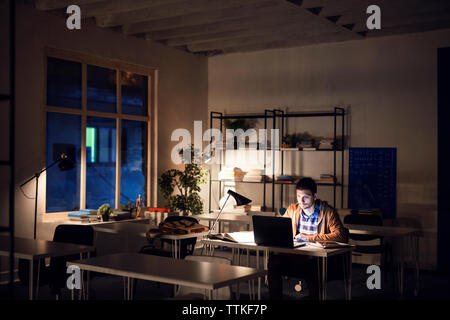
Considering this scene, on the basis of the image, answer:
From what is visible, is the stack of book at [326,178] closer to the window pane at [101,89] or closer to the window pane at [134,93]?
the window pane at [134,93]

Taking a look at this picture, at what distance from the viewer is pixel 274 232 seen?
475 centimetres

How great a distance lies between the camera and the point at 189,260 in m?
4.20

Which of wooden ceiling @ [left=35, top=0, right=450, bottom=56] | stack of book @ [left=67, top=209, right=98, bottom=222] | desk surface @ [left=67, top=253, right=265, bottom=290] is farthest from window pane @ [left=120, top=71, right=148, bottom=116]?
desk surface @ [left=67, top=253, right=265, bottom=290]

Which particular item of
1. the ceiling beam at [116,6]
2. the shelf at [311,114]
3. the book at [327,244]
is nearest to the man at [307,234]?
the book at [327,244]

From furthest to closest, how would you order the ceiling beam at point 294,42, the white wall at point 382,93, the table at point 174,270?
the ceiling beam at point 294,42
the white wall at point 382,93
the table at point 174,270

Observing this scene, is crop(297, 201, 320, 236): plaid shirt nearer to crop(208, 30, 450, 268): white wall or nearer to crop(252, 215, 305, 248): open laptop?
crop(252, 215, 305, 248): open laptop

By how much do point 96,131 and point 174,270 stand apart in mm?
4461

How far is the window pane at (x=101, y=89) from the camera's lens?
301 inches

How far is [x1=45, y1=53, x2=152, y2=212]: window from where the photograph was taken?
7.18 meters

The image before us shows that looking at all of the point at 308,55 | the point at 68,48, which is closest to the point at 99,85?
the point at 68,48

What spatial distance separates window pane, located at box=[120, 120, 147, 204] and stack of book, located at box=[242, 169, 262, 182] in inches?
67.8

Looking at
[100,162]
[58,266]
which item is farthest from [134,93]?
[58,266]

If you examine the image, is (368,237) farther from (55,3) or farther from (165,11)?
(55,3)
